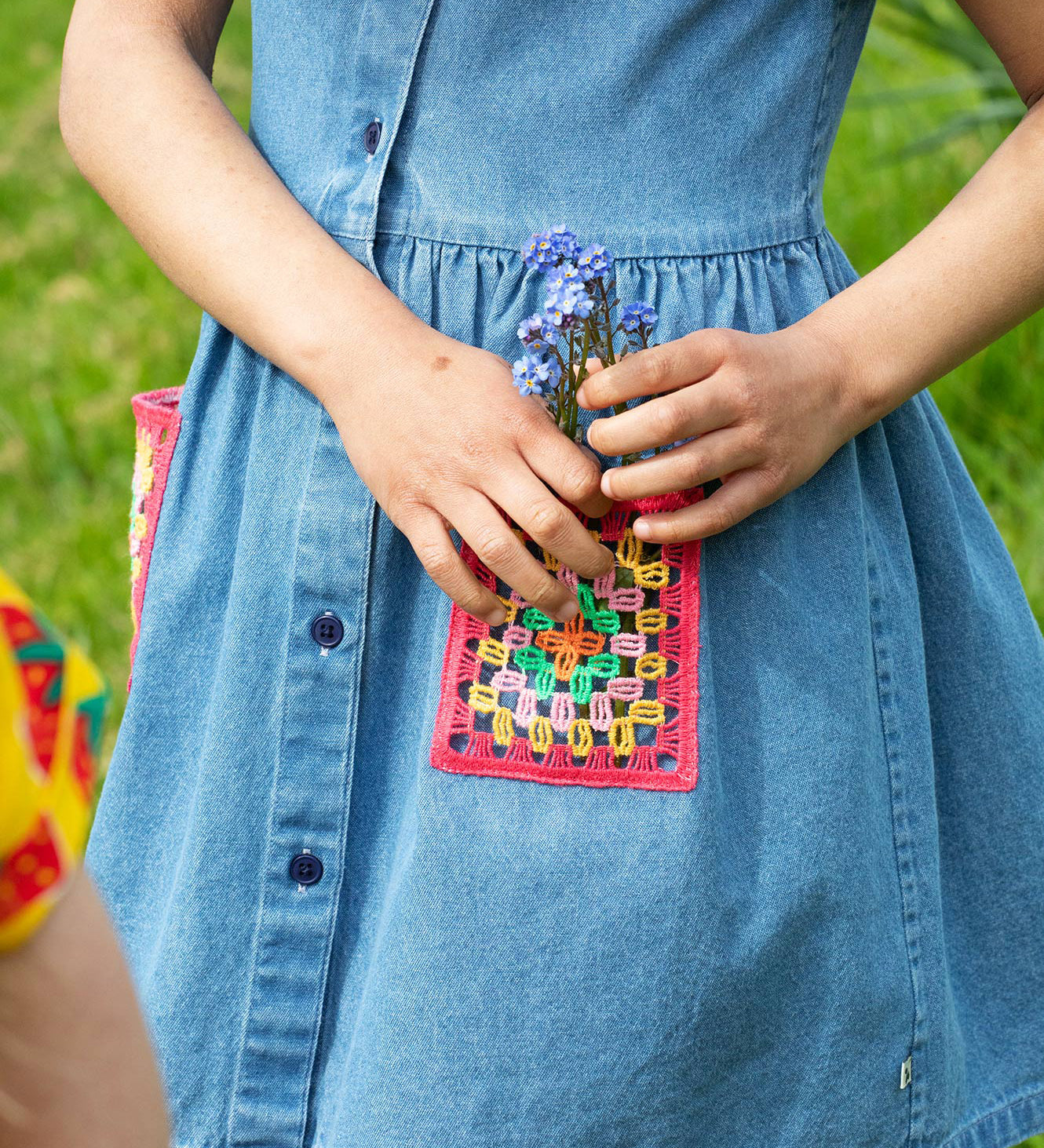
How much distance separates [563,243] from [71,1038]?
1.96ft

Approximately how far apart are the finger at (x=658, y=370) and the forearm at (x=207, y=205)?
0.17 m

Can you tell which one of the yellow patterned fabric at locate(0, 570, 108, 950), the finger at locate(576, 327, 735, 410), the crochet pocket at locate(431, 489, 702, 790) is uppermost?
the finger at locate(576, 327, 735, 410)

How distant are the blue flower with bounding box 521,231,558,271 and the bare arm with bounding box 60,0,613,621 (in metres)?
0.08

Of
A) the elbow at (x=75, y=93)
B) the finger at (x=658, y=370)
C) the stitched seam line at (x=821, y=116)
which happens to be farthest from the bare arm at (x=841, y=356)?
the elbow at (x=75, y=93)

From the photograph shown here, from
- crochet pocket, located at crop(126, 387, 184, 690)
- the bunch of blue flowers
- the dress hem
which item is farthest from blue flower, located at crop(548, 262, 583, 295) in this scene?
the dress hem

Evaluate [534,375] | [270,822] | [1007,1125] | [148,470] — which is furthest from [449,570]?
[1007,1125]

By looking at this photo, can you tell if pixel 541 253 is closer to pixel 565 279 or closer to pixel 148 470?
pixel 565 279

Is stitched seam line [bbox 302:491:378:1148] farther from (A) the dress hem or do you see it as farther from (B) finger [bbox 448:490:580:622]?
(A) the dress hem

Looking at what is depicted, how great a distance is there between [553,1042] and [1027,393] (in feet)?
7.47

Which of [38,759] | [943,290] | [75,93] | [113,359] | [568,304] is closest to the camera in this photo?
[38,759]

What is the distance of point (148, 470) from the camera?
3.69 feet

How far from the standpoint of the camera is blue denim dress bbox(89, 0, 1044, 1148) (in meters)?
0.89

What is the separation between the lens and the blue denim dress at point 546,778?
2.93ft

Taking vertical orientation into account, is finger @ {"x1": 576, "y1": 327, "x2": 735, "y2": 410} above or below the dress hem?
above
